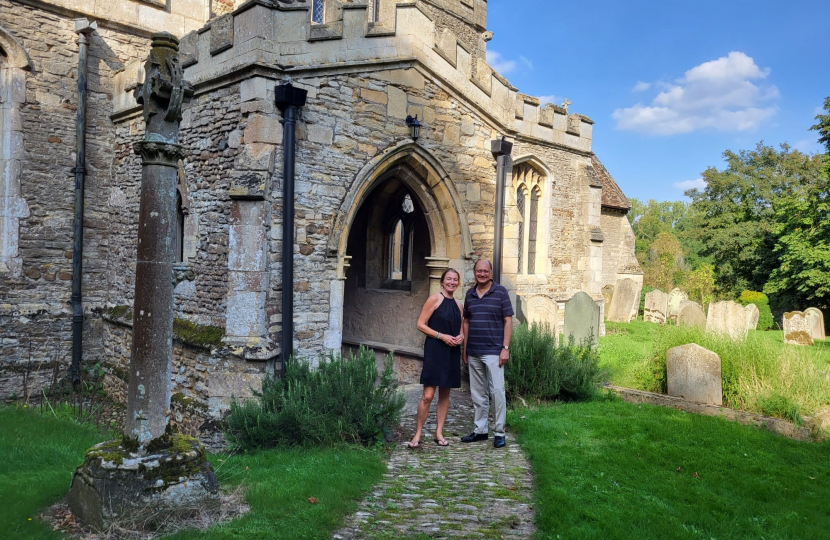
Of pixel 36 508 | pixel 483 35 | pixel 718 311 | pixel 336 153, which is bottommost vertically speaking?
pixel 36 508

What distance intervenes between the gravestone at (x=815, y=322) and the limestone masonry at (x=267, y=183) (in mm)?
7160

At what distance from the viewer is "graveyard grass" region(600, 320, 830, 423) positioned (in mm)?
6805

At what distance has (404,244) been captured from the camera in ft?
36.2

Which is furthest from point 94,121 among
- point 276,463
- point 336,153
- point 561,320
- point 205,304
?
point 561,320

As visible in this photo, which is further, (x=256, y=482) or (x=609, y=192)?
(x=609, y=192)

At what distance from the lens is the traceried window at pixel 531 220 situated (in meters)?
11.5

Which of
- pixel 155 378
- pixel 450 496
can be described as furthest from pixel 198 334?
pixel 450 496

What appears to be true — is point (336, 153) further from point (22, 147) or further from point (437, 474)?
point (22, 147)

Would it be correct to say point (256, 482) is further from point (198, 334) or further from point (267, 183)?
point (267, 183)

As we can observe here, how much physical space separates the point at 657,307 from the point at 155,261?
19076mm

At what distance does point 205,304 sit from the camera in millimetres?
7531

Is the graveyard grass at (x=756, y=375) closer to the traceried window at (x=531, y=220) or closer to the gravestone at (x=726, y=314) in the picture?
the traceried window at (x=531, y=220)

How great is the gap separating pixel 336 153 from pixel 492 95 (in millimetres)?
3458

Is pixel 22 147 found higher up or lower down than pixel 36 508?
higher up
